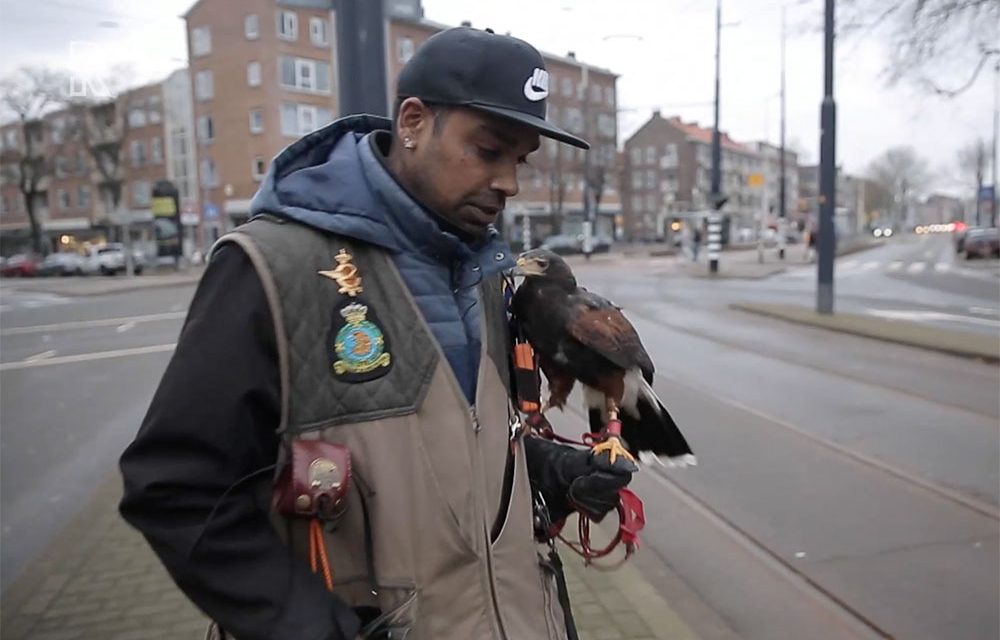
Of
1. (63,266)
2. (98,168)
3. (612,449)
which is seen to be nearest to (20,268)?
(63,266)

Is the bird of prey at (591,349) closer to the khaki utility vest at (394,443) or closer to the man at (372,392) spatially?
the man at (372,392)

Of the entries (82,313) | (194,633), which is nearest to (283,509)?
(194,633)

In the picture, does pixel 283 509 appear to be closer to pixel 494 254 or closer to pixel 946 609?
pixel 494 254

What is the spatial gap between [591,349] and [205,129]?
4746 cm

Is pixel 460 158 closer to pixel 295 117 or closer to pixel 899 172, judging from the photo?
pixel 295 117

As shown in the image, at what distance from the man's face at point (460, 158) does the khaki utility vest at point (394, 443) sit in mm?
173

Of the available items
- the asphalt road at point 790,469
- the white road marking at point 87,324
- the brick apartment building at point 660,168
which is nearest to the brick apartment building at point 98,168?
the white road marking at point 87,324

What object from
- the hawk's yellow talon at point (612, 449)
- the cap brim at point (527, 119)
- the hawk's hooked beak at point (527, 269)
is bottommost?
the hawk's yellow talon at point (612, 449)

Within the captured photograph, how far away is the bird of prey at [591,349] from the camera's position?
1849 millimetres

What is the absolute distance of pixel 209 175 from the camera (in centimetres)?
4538

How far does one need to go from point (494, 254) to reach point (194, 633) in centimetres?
272

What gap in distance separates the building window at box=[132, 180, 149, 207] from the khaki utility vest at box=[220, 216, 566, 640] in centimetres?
5858

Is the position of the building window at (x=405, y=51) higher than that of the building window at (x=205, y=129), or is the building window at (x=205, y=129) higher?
the building window at (x=205, y=129)

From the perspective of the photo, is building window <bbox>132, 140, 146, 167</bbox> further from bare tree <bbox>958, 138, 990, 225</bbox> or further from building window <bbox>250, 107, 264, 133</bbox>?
bare tree <bbox>958, 138, 990, 225</bbox>
